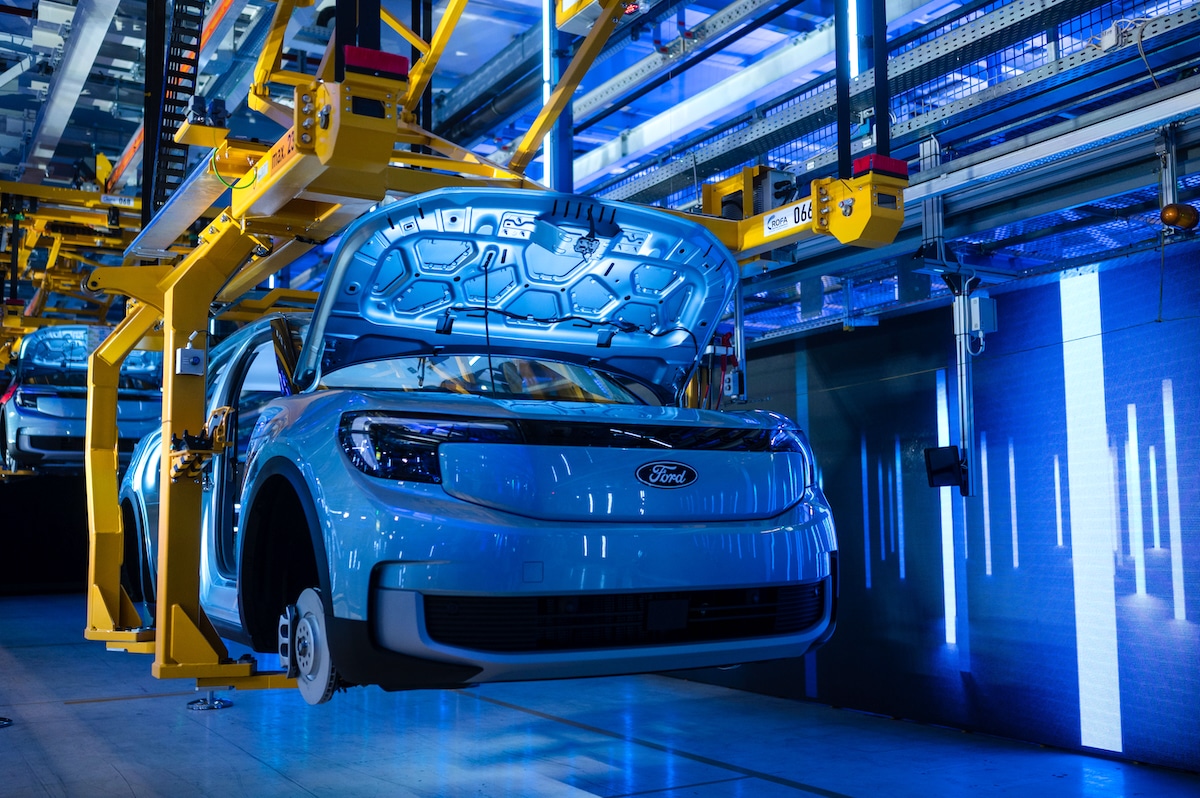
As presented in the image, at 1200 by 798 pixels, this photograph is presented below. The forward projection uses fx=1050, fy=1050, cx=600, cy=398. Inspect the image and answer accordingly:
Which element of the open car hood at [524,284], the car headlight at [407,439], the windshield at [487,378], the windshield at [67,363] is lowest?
the car headlight at [407,439]

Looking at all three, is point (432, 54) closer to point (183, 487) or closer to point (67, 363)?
point (183, 487)

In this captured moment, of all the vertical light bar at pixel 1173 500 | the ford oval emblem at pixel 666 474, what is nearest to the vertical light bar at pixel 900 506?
the vertical light bar at pixel 1173 500

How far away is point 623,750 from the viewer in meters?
Answer: 5.12

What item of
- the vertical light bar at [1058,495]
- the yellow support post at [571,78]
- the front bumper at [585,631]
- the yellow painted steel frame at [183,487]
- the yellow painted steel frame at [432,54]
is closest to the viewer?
the front bumper at [585,631]

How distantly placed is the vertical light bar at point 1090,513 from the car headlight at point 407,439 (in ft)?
11.8

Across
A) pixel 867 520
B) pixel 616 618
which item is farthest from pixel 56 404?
pixel 616 618

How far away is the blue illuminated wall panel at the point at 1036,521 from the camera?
187 inches

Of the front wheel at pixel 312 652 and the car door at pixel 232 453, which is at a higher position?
the car door at pixel 232 453

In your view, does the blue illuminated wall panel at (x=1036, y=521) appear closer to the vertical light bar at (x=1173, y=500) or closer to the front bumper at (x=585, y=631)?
the vertical light bar at (x=1173, y=500)

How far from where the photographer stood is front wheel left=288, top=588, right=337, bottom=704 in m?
2.72

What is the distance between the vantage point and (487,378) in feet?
11.8

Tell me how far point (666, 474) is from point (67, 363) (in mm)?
7851

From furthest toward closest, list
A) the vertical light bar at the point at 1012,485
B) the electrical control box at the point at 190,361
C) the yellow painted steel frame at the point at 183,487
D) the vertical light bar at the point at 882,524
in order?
1. the vertical light bar at the point at 882,524
2. the vertical light bar at the point at 1012,485
3. the electrical control box at the point at 190,361
4. the yellow painted steel frame at the point at 183,487

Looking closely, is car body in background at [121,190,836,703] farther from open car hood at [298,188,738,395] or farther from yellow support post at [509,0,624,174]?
yellow support post at [509,0,624,174]
